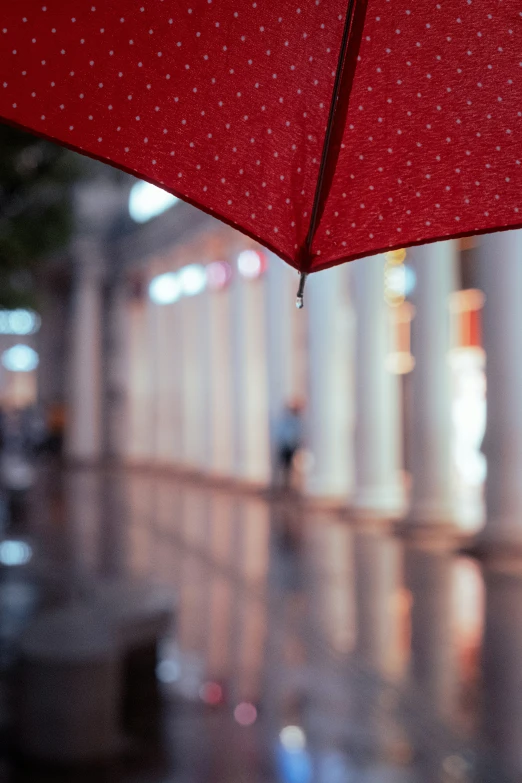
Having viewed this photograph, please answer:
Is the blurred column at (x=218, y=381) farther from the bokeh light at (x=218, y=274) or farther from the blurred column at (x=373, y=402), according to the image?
the blurred column at (x=373, y=402)

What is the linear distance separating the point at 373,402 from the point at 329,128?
1642 centimetres

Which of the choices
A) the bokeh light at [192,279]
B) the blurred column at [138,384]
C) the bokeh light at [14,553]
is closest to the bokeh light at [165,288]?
the bokeh light at [192,279]

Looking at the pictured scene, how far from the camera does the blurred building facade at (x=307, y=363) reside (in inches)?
596

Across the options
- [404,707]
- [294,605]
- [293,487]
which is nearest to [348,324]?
[293,487]

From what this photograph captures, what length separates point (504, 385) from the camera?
12.8 m

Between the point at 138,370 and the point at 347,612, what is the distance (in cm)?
3285

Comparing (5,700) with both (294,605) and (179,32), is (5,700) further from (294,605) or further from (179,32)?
(179,32)

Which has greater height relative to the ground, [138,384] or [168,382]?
[138,384]

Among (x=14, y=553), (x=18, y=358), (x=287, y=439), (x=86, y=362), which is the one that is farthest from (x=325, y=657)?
(x=18, y=358)

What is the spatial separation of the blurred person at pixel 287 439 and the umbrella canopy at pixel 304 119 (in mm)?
20122

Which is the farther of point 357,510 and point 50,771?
point 357,510

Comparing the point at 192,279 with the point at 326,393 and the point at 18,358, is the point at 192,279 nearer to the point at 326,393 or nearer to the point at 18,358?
the point at 326,393

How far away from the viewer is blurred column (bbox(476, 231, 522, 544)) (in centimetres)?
1258

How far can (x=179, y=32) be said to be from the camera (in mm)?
1793
